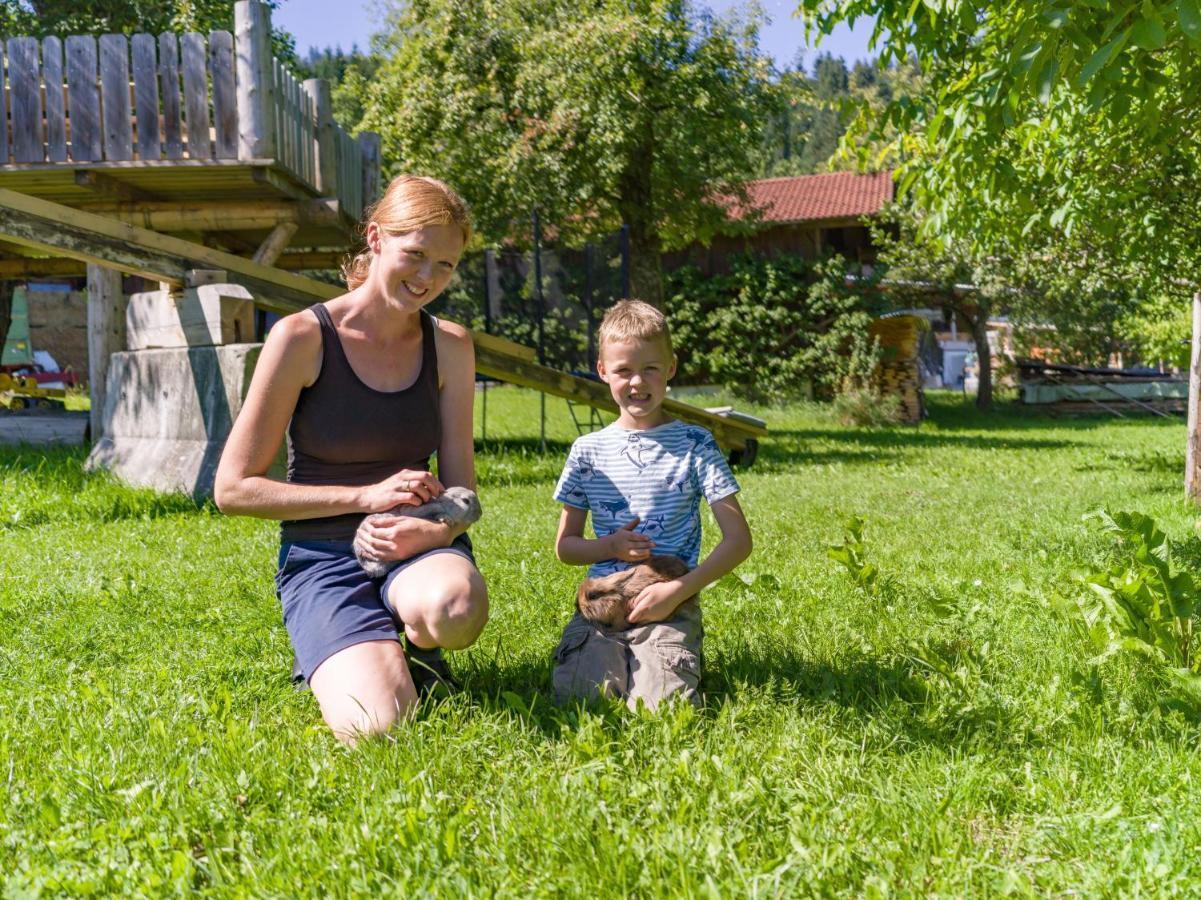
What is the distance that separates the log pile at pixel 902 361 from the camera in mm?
24188

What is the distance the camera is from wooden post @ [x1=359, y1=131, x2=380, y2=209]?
13.0m

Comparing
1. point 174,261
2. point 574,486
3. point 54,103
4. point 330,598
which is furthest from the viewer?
point 54,103

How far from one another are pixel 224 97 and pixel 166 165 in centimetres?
72

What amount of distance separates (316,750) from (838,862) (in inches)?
53.9

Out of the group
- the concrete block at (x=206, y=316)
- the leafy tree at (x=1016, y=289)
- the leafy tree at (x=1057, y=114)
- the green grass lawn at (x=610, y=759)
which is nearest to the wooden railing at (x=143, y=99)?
the concrete block at (x=206, y=316)

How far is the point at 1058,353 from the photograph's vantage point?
108 ft

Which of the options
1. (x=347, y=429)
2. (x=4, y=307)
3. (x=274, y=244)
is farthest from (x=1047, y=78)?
(x=4, y=307)

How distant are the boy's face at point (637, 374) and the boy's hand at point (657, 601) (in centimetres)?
57

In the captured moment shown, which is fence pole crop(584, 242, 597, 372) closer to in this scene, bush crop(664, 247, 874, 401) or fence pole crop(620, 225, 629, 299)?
fence pole crop(620, 225, 629, 299)

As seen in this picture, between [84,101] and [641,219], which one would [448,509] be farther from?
[641,219]

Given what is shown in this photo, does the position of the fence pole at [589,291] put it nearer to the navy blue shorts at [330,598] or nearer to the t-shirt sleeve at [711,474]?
the t-shirt sleeve at [711,474]

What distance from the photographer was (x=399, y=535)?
316 centimetres

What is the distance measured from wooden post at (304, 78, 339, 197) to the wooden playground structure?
73 millimetres

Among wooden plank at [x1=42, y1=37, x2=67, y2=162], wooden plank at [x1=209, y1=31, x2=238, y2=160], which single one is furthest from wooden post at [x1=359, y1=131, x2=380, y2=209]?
wooden plank at [x1=42, y1=37, x2=67, y2=162]
